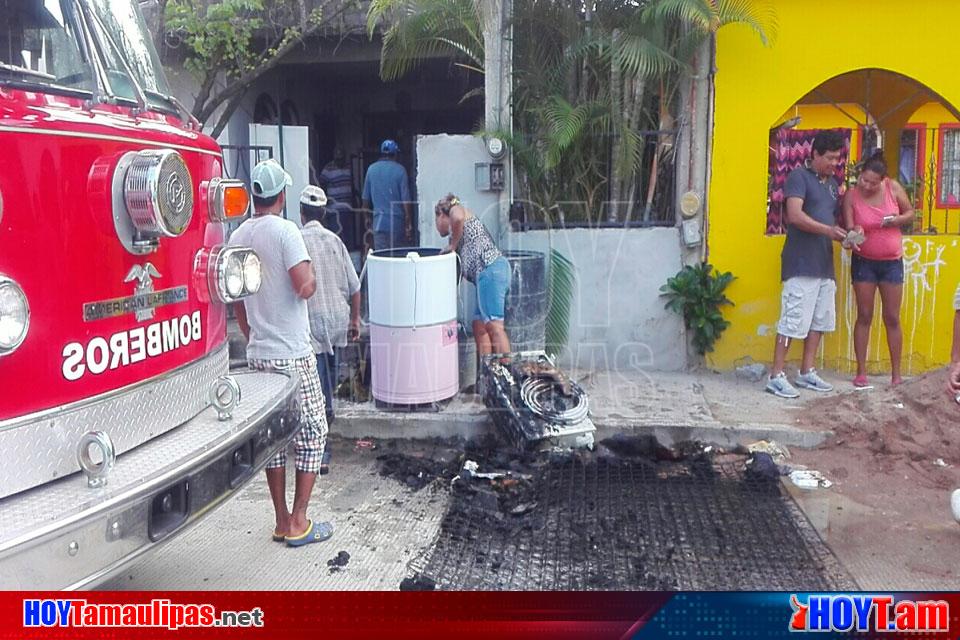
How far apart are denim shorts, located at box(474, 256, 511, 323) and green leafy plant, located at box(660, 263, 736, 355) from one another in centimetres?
169

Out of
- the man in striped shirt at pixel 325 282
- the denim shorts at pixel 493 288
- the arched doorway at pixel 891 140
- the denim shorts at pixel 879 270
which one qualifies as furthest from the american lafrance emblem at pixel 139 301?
the arched doorway at pixel 891 140

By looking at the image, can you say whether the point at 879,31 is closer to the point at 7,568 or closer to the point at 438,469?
the point at 438,469

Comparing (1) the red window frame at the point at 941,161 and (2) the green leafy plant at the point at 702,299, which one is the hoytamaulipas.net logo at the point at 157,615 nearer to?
(2) the green leafy plant at the point at 702,299

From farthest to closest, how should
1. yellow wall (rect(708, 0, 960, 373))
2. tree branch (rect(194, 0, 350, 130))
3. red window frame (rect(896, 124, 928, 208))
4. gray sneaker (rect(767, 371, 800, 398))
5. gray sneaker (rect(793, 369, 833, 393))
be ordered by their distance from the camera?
red window frame (rect(896, 124, 928, 208)), tree branch (rect(194, 0, 350, 130)), yellow wall (rect(708, 0, 960, 373)), gray sneaker (rect(793, 369, 833, 393)), gray sneaker (rect(767, 371, 800, 398))

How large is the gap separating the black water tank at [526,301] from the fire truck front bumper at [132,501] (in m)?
3.47

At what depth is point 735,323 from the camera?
718 cm

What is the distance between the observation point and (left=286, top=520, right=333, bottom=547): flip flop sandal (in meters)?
4.18

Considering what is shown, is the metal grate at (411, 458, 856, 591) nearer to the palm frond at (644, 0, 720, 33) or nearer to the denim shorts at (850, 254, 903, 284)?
the denim shorts at (850, 254, 903, 284)

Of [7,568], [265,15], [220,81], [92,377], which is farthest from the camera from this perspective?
[220,81]

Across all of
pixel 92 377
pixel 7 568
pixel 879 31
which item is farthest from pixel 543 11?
pixel 7 568

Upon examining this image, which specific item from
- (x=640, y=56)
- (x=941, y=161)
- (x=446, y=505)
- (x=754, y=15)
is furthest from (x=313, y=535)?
(x=941, y=161)

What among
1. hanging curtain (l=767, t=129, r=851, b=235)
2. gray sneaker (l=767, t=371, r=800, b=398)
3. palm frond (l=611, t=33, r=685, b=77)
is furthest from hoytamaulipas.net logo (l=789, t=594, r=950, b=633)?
hanging curtain (l=767, t=129, r=851, b=235)

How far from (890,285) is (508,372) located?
10.7ft

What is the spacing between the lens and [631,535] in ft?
14.1
